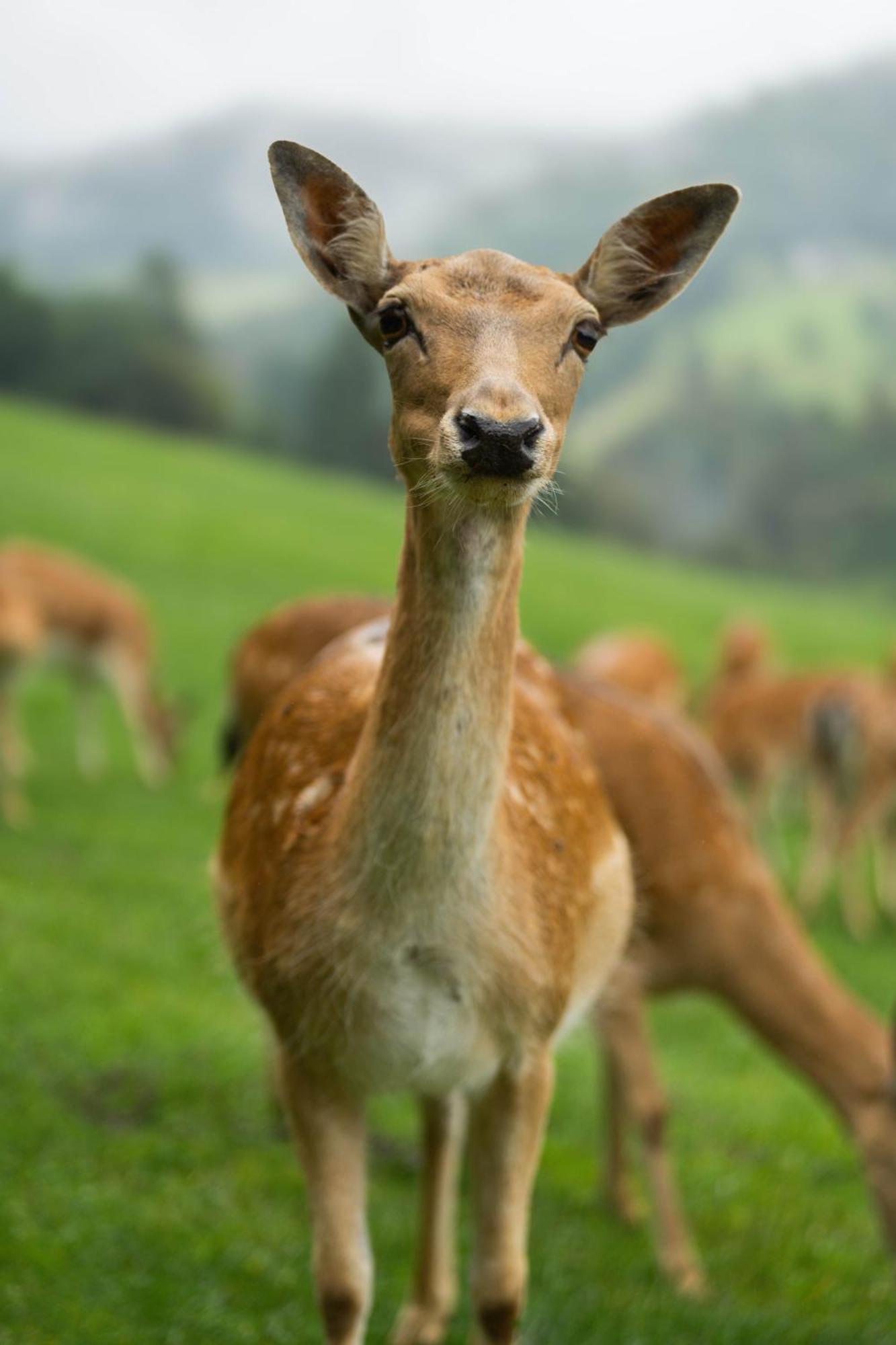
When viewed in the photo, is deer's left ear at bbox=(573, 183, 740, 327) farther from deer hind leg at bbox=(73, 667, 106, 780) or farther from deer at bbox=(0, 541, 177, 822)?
deer hind leg at bbox=(73, 667, 106, 780)

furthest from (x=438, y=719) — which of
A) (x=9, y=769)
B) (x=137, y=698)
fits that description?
(x=137, y=698)

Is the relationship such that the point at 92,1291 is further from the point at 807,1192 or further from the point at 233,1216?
the point at 807,1192

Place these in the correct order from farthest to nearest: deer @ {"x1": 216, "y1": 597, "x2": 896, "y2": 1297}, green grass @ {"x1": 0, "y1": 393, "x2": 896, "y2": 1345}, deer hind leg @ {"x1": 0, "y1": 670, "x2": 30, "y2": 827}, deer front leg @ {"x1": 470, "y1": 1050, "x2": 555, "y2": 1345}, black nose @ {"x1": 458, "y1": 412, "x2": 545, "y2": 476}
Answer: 1. deer hind leg @ {"x1": 0, "y1": 670, "x2": 30, "y2": 827}
2. deer @ {"x1": 216, "y1": 597, "x2": 896, "y2": 1297}
3. green grass @ {"x1": 0, "y1": 393, "x2": 896, "y2": 1345}
4. deer front leg @ {"x1": 470, "y1": 1050, "x2": 555, "y2": 1345}
5. black nose @ {"x1": 458, "y1": 412, "x2": 545, "y2": 476}

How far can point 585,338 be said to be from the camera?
2719 mm

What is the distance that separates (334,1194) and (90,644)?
40.1 feet

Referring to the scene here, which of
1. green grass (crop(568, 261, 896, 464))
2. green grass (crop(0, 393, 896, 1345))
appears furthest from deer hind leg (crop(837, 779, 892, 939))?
green grass (crop(568, 261, 896, 464))

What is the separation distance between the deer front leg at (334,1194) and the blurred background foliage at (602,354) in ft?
70.5

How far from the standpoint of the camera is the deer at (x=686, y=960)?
4.81 metres

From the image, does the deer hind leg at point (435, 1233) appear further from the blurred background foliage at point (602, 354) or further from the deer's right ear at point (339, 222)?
the blurred background foliage at point (602, 354)

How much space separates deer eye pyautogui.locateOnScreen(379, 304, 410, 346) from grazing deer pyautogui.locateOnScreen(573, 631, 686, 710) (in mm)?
11748

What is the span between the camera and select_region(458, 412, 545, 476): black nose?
225 centimetres

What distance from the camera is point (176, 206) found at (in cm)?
7112

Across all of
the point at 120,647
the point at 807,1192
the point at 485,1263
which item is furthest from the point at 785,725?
the point at 485,1263

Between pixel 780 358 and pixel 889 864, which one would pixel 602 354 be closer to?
pixel 889 864
